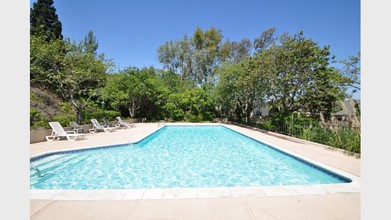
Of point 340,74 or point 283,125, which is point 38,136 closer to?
point 283,125

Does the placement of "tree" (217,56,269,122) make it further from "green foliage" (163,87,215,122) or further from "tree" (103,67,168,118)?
"tree" (103,67,168,118)

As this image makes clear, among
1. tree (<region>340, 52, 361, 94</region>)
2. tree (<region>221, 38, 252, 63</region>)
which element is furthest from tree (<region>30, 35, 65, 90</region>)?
tree (<region>221, 38, 252, 63</region>)

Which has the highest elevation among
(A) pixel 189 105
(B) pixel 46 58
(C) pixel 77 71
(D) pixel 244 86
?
(B) pixel 46 58

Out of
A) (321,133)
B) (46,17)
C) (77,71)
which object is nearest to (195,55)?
(46,17)

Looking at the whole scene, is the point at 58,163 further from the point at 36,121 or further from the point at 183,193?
the point at 183,193

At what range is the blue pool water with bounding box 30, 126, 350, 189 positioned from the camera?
5332 millimetres

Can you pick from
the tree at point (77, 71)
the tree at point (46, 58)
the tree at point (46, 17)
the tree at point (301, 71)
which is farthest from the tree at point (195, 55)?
the tree at point (46, 58)

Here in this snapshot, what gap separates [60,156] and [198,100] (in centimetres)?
1785

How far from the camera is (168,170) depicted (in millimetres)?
6441
